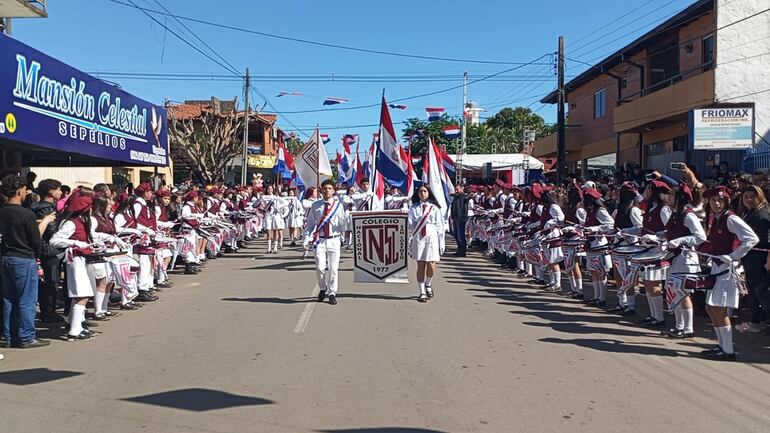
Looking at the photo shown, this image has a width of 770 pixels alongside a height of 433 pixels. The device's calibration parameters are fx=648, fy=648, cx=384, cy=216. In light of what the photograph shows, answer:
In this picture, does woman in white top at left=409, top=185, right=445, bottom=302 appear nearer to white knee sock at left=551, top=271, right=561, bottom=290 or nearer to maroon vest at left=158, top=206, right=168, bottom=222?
white knee sock at left=551, top=271, right=561, bottom=290

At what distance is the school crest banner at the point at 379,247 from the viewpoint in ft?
37.0

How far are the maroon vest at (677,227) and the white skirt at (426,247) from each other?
12.7 ft

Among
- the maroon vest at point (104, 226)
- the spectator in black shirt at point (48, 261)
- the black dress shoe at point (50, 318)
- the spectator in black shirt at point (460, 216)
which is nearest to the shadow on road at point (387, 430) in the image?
the maroon vest at point (104, 226)

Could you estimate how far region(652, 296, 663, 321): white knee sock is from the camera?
898cm

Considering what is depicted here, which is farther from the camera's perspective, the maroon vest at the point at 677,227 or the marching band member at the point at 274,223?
the marching band member at the point at 274,223

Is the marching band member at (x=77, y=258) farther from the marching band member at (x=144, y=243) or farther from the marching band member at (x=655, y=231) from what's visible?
the marching band member at (x=655, y=231)

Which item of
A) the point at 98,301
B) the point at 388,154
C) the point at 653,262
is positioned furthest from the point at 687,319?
the point at 98,301

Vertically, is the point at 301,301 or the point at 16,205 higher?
the point at 16,205

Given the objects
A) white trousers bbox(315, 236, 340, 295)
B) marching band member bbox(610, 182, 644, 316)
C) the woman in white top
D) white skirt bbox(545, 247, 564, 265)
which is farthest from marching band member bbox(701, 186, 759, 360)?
white trousers bbox(315, 236, 340, 295)

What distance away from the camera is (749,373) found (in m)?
6.75

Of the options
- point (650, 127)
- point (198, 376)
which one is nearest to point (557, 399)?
point (198, 376)

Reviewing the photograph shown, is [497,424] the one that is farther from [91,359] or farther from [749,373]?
[91,359]

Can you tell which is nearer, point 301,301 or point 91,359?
point 91,359

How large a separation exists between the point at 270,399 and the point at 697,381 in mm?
4146
